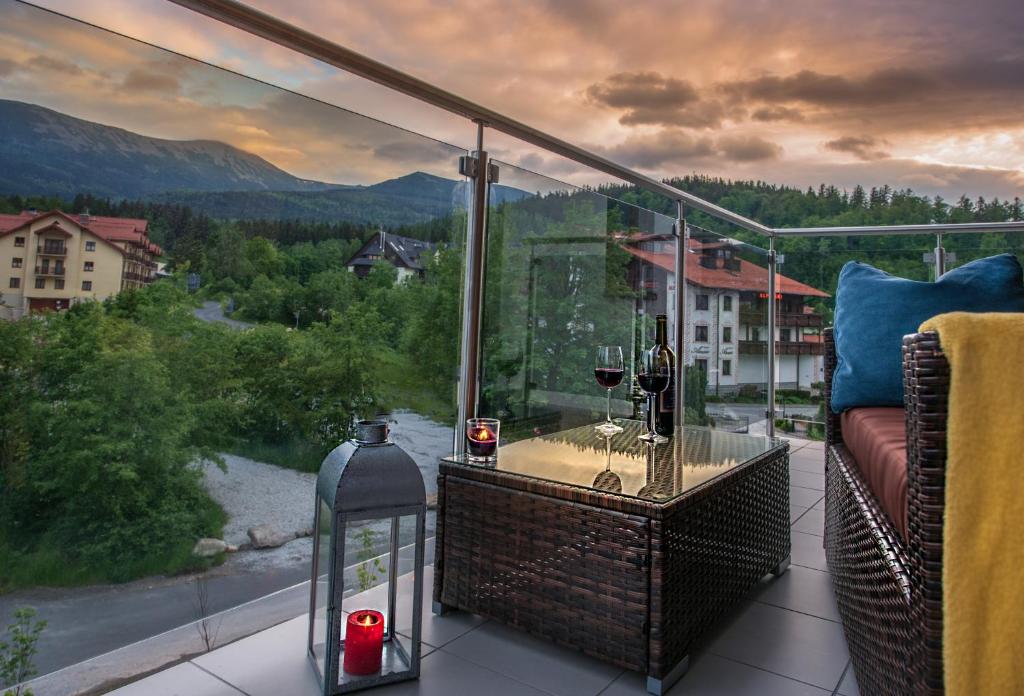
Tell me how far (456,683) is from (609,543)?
471 millimetres

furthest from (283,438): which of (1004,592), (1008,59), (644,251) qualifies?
(1008,59)

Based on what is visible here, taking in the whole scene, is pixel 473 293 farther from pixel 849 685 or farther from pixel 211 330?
pixel 849 685

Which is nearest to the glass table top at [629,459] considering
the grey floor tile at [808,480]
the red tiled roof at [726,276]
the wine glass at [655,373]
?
the wine glass at [655,373]

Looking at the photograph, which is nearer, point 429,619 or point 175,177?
point 175,177

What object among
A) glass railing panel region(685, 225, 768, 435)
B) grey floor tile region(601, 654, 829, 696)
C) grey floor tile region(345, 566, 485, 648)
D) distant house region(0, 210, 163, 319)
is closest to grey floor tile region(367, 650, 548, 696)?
grey floor tile region(345, 566, 485, 648)

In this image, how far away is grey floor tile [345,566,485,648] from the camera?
1565 millimetres

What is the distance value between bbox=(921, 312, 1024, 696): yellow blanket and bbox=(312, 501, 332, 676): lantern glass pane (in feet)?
3.76

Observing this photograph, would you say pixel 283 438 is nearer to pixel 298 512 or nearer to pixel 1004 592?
pixel 298 512

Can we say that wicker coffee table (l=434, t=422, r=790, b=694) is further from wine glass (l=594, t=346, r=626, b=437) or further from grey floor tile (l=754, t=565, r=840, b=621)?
wine glass (l=594, t=346, r=626, b=437)

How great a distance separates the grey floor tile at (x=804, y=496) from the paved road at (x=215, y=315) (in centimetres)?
269

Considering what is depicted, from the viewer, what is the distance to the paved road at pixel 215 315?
135 cm

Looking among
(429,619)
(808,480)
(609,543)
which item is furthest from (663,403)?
(808,480)

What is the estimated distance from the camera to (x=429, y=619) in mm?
1680

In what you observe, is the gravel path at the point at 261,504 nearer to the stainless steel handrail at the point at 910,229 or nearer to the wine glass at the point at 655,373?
the wine glass at the point at 655,373
